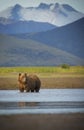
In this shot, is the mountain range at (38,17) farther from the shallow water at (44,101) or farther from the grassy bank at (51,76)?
the shallow water at (44,101)

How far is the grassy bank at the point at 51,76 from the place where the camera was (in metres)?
7.19

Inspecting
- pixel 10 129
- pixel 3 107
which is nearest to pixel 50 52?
pixel 3 107

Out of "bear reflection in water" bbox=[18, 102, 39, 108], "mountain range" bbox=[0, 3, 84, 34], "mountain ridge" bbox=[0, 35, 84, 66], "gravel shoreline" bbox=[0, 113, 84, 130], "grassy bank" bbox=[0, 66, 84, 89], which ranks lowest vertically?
"bear reflection in water" bbox=[18, 102, 39, 108]

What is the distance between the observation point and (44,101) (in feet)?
23.5

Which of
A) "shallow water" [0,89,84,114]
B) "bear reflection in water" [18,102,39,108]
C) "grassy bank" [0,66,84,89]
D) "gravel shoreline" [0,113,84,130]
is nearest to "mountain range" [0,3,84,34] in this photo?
"grassy bank" [0,66,84,89]

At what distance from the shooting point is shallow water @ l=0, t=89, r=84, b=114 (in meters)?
6.86

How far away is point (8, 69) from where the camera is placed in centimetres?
721

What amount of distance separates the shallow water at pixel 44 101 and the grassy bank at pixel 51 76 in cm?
10

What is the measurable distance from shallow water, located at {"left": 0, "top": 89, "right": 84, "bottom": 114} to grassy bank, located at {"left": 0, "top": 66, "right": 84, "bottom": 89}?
0.31 feet

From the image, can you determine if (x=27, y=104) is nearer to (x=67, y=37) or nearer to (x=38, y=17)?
(x=67, y=37)

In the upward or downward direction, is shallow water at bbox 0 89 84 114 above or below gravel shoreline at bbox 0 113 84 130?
below

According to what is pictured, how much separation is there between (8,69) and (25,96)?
1.66 ft

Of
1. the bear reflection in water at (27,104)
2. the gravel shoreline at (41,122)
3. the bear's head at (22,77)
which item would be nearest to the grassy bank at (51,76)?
the bear's head at (22,77)

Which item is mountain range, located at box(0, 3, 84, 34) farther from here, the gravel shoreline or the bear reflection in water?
the gravel shoreline
